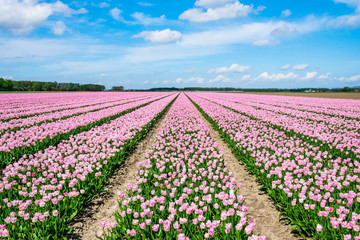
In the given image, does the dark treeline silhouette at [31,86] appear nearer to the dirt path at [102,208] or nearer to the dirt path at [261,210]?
the dirt path at [102,208]

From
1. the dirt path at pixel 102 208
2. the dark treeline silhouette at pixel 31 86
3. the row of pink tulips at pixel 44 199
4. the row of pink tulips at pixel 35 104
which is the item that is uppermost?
the dark treeline silhouette at pixel 31 86

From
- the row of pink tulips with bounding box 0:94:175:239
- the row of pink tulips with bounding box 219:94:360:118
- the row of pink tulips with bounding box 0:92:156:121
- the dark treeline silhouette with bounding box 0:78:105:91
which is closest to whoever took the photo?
the row of pink tulips with bounding box 0:94:175:239

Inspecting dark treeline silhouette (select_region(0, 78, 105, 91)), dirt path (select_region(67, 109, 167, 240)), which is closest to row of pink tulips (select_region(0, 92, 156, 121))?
dirt path (select_region(67, 109, 167, 240))

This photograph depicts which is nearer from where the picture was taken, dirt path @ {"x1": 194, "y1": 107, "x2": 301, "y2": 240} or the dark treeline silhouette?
dirt path @ {"x1": 194, "y1": 107, "x2": 301, "y2": 240}

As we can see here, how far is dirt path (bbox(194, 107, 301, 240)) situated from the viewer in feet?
12.2

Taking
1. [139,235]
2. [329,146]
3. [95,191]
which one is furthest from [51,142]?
[329,146]

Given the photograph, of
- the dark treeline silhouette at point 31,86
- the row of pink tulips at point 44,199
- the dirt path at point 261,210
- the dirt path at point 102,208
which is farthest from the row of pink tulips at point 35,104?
the dark treeline silhouette at point 31,86

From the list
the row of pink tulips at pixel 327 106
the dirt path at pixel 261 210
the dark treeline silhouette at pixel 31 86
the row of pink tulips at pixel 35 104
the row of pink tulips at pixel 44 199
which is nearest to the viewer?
the row of pink tulips at pixel 44 199

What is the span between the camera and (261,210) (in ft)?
14.6

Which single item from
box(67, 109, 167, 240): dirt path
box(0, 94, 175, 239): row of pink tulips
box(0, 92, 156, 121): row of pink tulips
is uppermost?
box(0, 92, 156, 121): row of pink tulips

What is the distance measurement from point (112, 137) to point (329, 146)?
27.2 feet

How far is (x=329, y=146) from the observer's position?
25.0 ft

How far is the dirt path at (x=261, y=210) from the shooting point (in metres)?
3.72

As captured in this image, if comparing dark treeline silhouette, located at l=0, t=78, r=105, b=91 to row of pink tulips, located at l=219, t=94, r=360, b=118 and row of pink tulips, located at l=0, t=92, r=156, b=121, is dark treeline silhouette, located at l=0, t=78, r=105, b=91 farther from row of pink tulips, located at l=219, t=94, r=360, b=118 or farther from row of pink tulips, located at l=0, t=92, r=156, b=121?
row of pink tulips, located at l=219, t=94, r=360, b=118
